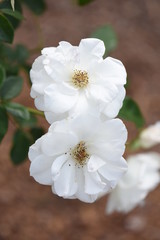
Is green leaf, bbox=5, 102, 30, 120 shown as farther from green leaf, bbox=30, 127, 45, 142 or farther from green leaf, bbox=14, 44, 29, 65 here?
green leaf, bbox=14, 44, 29, 65

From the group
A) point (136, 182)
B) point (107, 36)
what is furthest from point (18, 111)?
→ point (107, 36)

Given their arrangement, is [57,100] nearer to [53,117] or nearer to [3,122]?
[53,117]

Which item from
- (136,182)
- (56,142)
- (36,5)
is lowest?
(136,182)

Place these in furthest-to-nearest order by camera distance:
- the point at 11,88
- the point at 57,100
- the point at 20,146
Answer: the point at 20,146, the point at 11,88, the point at 57,100

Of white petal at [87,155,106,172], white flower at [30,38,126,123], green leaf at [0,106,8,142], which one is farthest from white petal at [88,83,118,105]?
green leaf at [0,106,8,142]

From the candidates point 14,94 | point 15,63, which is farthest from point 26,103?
point 14,94

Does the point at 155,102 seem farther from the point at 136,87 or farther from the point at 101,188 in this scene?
the point at 101,188
